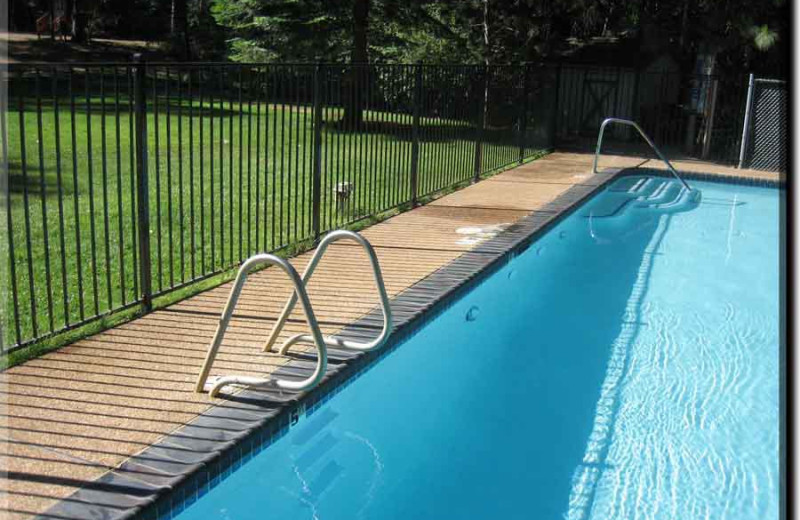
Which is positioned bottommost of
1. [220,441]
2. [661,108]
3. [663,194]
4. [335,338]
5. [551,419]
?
[551,419]

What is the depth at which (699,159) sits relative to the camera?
1792 centimetres

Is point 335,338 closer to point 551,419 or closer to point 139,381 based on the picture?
point 139,381

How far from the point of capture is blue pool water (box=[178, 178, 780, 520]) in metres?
4.79

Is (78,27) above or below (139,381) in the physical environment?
above

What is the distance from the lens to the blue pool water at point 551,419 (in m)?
4.79

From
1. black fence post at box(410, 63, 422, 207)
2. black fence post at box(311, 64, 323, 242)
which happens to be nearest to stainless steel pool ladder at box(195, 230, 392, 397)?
black fence post at box(311, 64, 323, 242)

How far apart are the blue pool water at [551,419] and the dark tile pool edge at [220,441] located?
0.13m

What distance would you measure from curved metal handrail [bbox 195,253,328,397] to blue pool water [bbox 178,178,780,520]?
30cm

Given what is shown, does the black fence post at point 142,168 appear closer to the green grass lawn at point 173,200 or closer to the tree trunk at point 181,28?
the green grass lawn at point 173,200

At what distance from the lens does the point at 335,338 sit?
5.42 metres

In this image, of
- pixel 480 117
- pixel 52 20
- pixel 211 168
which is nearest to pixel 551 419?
pixel 211 168

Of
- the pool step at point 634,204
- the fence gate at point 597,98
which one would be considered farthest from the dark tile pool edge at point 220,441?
the fence gate at point 597,98

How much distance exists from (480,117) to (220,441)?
9.39m

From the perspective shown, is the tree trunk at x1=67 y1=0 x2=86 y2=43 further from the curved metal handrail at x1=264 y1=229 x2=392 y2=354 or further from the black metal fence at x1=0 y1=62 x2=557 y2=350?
the curved metal handrail at x1=264 y1=229 x2=392 y2=354
